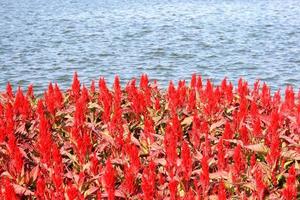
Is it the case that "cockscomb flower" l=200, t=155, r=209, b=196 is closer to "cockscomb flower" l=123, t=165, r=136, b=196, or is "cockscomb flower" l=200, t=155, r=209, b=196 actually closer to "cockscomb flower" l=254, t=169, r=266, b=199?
"cockscomb flower" l=254, t=169, r=266, b=199

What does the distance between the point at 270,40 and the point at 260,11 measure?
1335 cm

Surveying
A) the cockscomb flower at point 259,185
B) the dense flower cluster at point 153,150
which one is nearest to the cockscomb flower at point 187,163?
the dense flower cluster at point 153,150

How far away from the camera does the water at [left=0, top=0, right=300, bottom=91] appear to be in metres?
20.1

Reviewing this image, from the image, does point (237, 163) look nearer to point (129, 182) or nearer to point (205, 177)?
point (205, 177)

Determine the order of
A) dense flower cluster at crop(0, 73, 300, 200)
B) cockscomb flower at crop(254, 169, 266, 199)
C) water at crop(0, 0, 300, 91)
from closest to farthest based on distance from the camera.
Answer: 1. cockscomb flower at crop(254, 169, 266, 199)
2. dense flower cluster at crop(0, 73, 300, 200)
3. water at crop(0, 0, 300, 91)

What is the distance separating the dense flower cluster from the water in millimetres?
11989

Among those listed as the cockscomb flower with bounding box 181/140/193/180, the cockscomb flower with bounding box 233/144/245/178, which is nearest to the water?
the cockscomb flower with bounding box 233/144/245/178

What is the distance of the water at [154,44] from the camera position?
2011 cm

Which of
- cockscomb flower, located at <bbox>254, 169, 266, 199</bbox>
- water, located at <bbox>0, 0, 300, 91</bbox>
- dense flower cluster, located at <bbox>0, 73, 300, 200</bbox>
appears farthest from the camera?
water, located at <bbox>0, 0, 300, 91</bbox>

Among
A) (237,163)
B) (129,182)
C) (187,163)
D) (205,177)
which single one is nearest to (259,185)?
(237,163)

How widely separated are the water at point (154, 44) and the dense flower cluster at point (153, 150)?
12.0 meters

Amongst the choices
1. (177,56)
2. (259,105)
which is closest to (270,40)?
(177,56)

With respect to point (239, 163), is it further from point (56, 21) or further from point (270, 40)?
point (56, 21)

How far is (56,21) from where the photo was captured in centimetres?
3628
